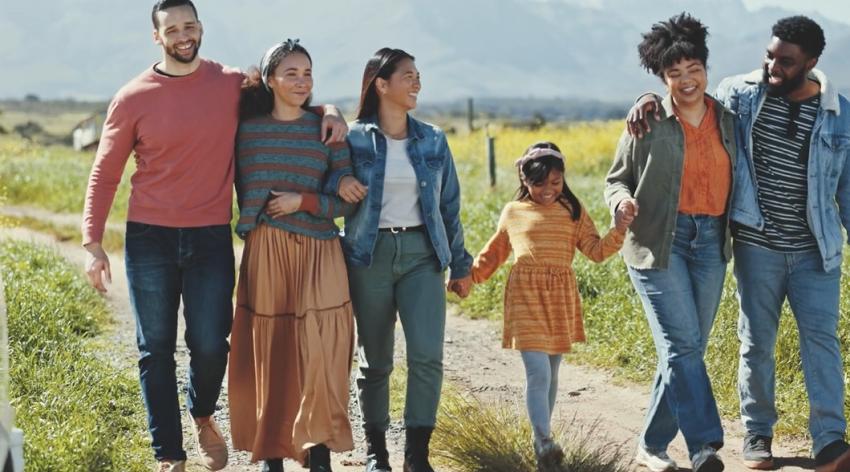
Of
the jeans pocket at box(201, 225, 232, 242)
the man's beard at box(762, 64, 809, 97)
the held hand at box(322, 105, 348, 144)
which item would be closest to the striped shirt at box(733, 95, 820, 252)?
the man's beard at box(762, 64, 809, 97)

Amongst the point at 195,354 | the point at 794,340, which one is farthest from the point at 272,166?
the point at 794,340

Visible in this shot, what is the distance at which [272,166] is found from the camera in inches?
205

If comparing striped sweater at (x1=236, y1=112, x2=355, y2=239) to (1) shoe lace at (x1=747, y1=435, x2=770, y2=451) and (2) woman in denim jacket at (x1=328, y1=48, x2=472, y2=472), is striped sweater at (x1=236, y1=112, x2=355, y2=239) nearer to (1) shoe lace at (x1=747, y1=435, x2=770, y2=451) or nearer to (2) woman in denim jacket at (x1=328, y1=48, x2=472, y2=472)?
(2) woman in denim jacket at (x1=328, y1=48, x2=472, y2=472)

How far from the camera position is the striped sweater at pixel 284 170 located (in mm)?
5195

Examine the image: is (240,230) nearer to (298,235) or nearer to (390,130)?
(298,235)

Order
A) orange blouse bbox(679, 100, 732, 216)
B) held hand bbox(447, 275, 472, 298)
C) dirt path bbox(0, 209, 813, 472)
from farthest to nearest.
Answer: dirt path bbox(0, 209, 813, 472)
held hand bbox(447, 275, 472, 298)
orange blouse bbox(679, 100, 732, 216)

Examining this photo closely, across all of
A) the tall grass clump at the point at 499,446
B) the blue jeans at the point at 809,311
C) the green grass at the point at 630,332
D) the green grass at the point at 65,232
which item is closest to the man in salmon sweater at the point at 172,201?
the tall grass clump at the point at 499,446

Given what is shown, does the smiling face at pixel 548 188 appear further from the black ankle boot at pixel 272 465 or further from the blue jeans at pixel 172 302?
the black ankle boot at pixel 272 465

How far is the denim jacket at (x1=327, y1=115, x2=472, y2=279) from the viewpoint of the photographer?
207 inches

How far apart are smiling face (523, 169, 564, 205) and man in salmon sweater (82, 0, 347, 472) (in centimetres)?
89

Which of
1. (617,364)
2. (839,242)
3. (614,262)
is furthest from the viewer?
(614,262)

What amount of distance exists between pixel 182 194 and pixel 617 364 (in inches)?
142

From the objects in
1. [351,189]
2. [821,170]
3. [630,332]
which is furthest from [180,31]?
[630,332]

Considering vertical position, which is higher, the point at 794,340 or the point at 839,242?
the point at 839,242
